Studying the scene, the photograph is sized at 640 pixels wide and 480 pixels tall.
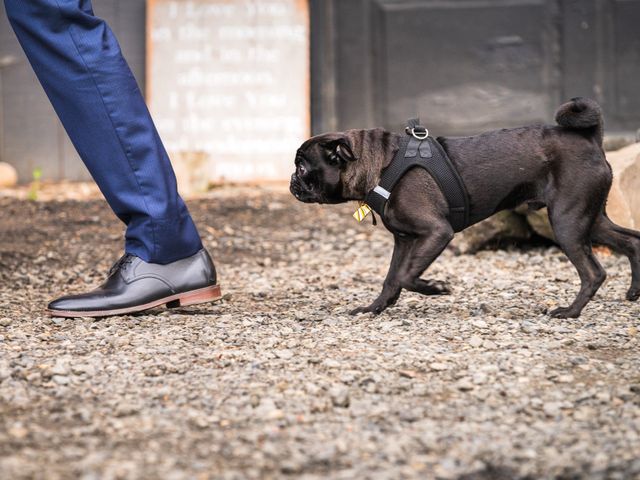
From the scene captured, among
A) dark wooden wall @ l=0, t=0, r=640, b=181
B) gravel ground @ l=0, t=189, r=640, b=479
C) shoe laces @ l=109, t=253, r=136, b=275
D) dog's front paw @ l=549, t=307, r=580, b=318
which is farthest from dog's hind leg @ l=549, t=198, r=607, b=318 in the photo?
dark wooden wall @ l=0, t=0, r=640, b=181

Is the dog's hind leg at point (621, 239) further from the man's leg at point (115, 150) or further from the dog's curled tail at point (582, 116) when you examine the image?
the man's leg at point (115, 150)

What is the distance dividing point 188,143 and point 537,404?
20.0ft

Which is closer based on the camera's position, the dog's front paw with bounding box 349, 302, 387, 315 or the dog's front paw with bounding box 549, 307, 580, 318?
the dog's front paw with bounding box 549, 307, 580, 318

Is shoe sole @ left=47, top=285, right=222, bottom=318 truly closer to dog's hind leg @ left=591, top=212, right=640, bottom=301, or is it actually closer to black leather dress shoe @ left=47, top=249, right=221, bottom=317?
black leather dress shoe @ left=47, top=249, right=221, bottom=317

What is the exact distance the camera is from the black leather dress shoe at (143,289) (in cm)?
374

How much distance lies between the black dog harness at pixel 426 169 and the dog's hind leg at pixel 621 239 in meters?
0.56

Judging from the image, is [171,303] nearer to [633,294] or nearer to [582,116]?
[582,116]

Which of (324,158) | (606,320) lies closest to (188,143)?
(324,158)

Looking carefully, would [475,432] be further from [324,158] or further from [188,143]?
[188,143]

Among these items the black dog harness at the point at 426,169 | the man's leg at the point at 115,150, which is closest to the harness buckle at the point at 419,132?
the black dog harness at the point at 426,169

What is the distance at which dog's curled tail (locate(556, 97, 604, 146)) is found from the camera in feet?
12.2

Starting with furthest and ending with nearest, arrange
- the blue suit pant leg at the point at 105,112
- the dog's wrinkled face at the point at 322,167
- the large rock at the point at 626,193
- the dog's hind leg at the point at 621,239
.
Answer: the large rock at the point at 626,193
the dog's hind leg at the point at 621,239
the dog's wrinkled face at the point at 322,167
the blue suit pant leg at the point at 105,112

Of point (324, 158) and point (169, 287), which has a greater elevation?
point (324, 158)

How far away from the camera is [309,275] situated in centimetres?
511
